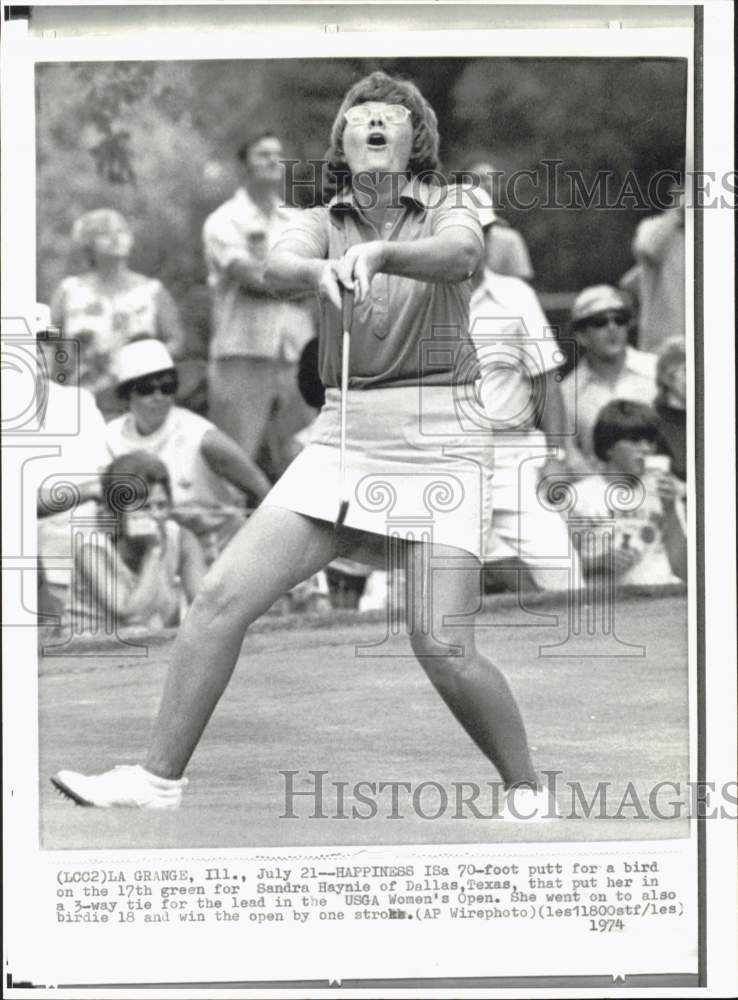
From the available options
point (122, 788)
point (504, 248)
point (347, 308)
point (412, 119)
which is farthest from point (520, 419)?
point (122, 788)

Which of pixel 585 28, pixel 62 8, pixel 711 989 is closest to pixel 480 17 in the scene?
pixel 585 28

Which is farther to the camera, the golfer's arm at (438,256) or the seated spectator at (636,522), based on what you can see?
the seated spectator at (636,522)

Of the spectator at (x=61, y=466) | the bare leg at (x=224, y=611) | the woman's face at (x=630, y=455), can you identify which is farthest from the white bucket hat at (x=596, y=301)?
the spectator at (x=61, y=466)

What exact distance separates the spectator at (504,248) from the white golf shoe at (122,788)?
80.9 inches

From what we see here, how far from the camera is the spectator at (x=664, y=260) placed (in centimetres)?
636

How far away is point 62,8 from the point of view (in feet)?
20.7

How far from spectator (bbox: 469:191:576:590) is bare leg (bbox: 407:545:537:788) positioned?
0.58ft

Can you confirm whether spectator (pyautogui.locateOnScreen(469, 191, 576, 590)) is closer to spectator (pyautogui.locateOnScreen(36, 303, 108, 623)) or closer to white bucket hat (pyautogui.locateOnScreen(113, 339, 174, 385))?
white bucket hat (pyautogui.locateOnScreen(113, 339, 174, 385))

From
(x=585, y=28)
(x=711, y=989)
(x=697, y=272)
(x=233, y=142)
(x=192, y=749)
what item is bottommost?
(x=711, y=989)

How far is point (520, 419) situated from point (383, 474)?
51 cm

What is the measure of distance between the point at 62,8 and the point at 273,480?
5.72 feet

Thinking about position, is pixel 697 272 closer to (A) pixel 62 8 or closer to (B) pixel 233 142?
(B) pixel 233 142

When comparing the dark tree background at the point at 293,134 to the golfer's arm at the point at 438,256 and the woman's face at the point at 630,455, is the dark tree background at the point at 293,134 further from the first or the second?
the woman's face at the point at 630,455

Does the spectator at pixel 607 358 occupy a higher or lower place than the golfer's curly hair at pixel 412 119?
lower
